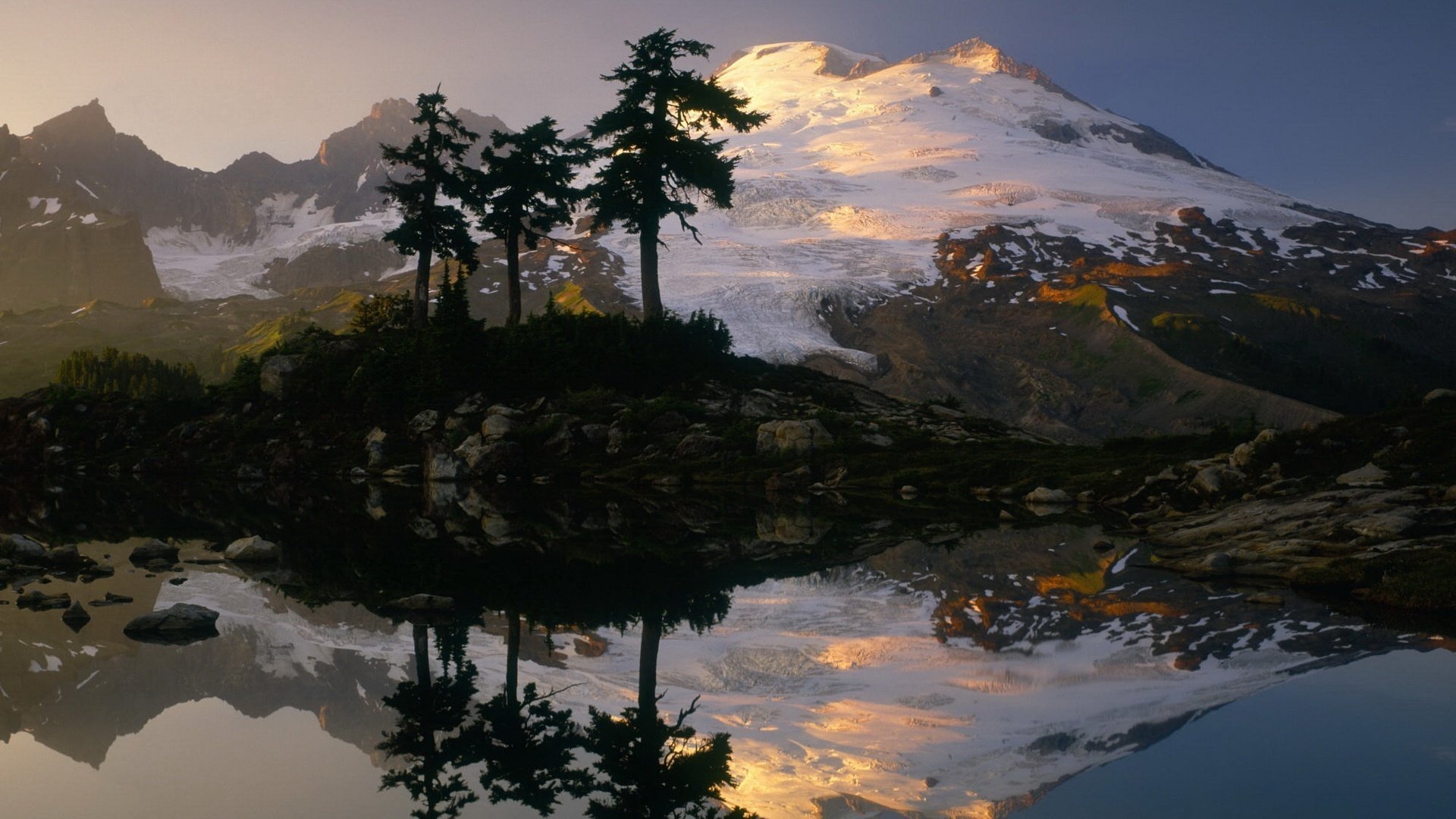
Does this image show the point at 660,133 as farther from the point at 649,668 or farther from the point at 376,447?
the point at 649,668

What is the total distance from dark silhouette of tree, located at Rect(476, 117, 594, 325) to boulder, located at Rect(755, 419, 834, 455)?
56.1 feet

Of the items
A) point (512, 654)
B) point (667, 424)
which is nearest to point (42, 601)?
point (512, 654)

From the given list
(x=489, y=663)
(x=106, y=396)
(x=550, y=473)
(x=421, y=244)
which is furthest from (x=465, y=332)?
(x=489, y=663)

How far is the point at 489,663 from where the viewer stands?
1083 cm

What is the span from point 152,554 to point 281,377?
33.8m

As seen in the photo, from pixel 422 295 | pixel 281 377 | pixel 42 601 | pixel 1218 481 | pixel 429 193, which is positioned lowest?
pixel 42 601

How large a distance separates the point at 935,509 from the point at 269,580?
772 inches

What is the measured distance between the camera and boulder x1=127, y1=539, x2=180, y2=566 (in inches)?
768

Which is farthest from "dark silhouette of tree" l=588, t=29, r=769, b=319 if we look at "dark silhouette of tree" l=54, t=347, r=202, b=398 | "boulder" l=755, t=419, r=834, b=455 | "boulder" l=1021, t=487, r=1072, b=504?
"dark silhouette of tree" l=54, t=347, r=202, b=398

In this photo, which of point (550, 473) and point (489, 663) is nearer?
point (489, 663)

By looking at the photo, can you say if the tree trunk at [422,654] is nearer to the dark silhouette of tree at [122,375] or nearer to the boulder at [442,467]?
the boulder at [442,467]

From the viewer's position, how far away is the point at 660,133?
166 ft

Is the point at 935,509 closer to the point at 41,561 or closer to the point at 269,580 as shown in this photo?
the point at 269,580

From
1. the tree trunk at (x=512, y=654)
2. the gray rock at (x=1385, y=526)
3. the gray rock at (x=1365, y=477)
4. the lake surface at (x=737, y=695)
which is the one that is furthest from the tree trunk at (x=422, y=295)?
the gray rock at (x=1385, y=526)
